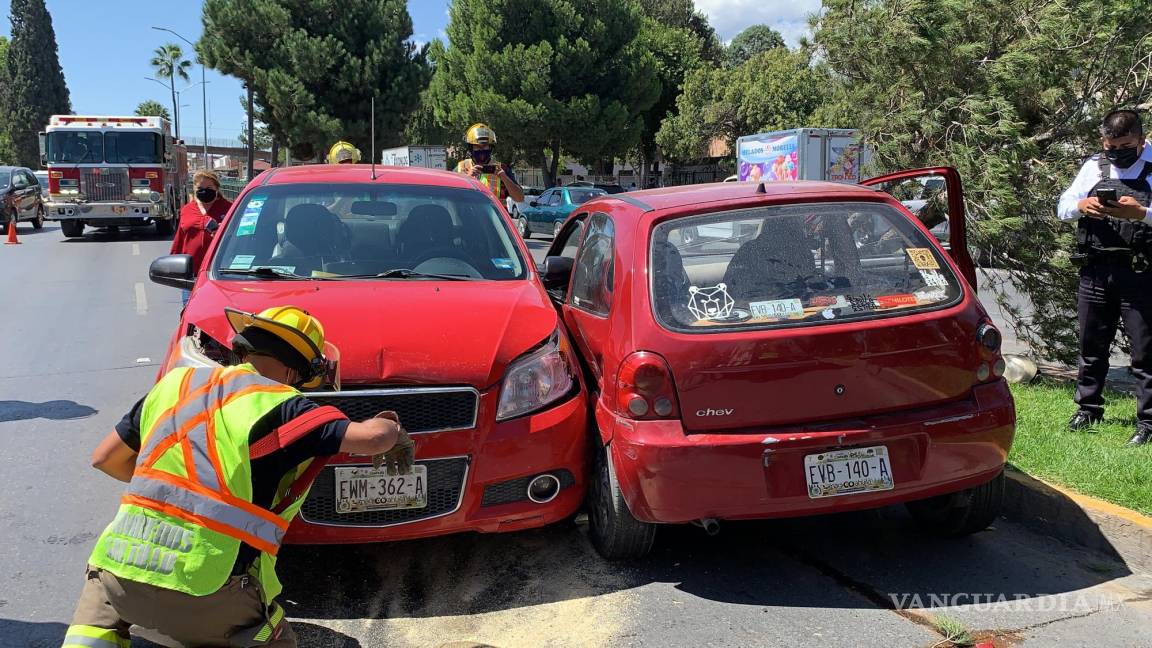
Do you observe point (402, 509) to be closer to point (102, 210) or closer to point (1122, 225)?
point (1122, 225)

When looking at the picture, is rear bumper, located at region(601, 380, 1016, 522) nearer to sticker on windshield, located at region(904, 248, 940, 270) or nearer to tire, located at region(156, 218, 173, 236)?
sticker on windshield, located at region(904, 248, 940, 270)

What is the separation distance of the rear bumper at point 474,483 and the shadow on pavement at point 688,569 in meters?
0.28

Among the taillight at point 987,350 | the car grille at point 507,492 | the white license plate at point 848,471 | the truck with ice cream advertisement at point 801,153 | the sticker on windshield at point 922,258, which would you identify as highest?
the truck with ice cream advertisement at point 801,153

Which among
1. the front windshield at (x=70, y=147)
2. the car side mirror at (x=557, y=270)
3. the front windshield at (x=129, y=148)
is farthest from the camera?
the front windshield at (x=129, y=148)

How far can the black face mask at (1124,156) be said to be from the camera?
5012 millimetres

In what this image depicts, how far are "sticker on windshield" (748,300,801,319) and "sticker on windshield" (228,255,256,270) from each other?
2.57 meters

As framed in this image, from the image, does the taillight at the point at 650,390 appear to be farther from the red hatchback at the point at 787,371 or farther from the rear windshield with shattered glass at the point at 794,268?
the rear windshield with shattered glass at the point at 794,268

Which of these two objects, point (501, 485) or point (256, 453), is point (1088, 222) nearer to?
point (501, 485)

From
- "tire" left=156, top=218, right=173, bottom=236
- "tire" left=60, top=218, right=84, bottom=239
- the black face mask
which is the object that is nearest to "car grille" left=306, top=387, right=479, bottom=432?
the black face mask

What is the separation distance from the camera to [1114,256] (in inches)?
200

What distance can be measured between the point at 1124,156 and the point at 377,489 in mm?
4292

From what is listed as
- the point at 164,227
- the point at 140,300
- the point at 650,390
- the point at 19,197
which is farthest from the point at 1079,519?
the point at 19,197

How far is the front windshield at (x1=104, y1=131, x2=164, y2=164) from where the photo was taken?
70.9 feet

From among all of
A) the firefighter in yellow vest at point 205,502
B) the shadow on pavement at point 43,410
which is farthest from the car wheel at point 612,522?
the shadow on pavement at point 43,410
